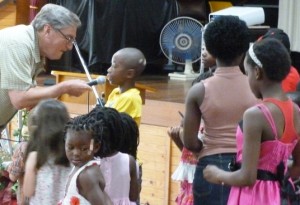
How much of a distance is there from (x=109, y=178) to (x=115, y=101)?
1.19 metres

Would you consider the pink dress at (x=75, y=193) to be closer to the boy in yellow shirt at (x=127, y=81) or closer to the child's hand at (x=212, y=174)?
the child's hand at (x=212, y=174)

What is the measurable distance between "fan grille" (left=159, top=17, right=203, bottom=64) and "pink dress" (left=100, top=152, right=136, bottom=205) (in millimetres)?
5802

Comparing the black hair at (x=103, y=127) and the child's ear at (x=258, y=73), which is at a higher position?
the child's ear at (x=258, y=73)

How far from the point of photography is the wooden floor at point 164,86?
290 inches

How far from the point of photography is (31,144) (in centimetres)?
399

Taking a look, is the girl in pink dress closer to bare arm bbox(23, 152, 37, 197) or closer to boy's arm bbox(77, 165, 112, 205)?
boy's arm bbox(77, 165, 112, 205)

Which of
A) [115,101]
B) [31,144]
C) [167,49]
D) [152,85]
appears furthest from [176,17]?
[31,144]

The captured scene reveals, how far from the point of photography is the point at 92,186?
11.1ft

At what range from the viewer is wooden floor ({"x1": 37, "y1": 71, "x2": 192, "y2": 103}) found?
736cm

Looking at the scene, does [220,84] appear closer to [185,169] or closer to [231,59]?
[231,59]

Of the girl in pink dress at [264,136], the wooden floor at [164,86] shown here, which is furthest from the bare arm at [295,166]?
the wooden floor at [164,86]

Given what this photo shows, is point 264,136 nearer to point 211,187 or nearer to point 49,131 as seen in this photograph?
point 211,187

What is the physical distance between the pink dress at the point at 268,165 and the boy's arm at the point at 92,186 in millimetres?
562

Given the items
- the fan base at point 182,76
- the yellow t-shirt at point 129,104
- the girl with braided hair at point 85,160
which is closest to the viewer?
the girl with braided hair at point 85,160
